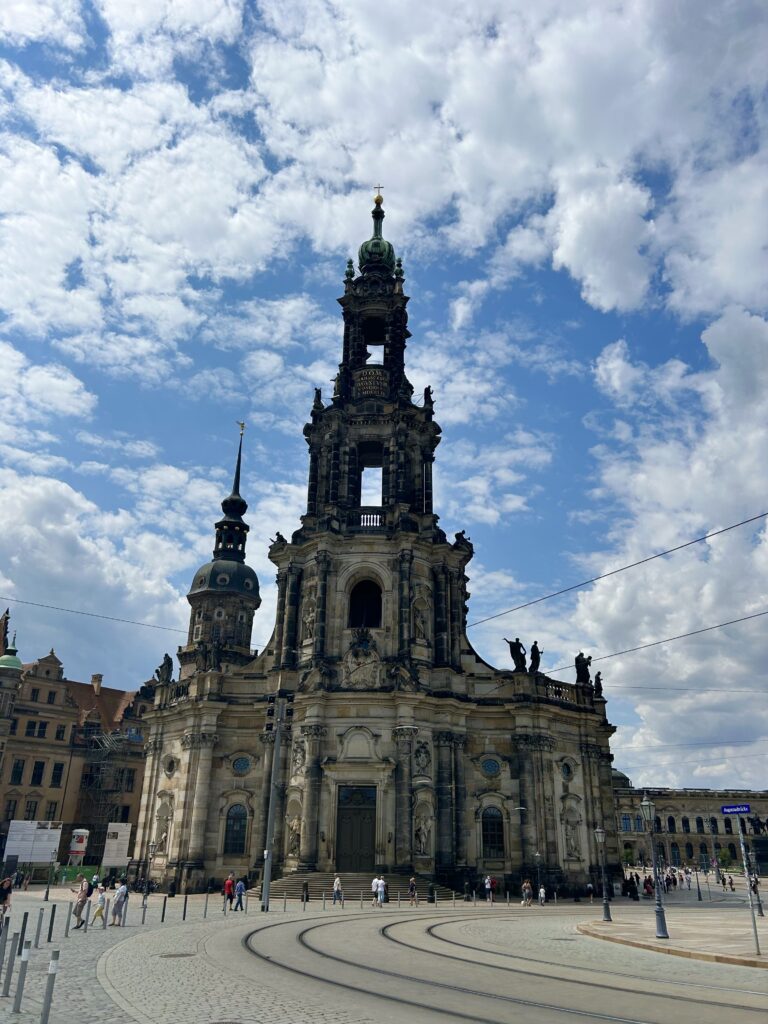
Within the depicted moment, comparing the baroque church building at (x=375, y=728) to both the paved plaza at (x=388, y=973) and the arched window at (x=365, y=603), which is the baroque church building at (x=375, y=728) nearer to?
the arched window at (x=365, y=603)

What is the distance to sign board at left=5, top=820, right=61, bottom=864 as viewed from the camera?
3691cm

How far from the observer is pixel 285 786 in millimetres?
44344

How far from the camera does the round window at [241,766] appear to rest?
46.8 m

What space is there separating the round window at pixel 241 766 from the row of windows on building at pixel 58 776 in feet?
93.8

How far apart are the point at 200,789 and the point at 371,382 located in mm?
28908

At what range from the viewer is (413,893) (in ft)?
123

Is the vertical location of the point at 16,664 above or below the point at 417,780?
above

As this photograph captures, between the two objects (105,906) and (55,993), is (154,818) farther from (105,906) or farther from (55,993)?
(55,993)

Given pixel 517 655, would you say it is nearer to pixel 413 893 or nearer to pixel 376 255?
pixel 413 893

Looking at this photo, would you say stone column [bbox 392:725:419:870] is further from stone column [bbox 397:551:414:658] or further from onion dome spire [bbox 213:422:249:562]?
onion dome spire [bbox 213:422:249:562]

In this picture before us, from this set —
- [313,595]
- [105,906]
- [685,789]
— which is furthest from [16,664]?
[685,789]

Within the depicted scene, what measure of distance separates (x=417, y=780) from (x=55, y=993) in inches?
1213

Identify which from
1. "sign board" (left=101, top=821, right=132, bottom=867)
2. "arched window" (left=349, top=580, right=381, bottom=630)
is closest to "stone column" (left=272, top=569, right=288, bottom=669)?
"arched window" (left=349, top=580, right=381, bottom=630)

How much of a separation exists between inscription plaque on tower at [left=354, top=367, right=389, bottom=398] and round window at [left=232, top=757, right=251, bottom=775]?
25.2m
